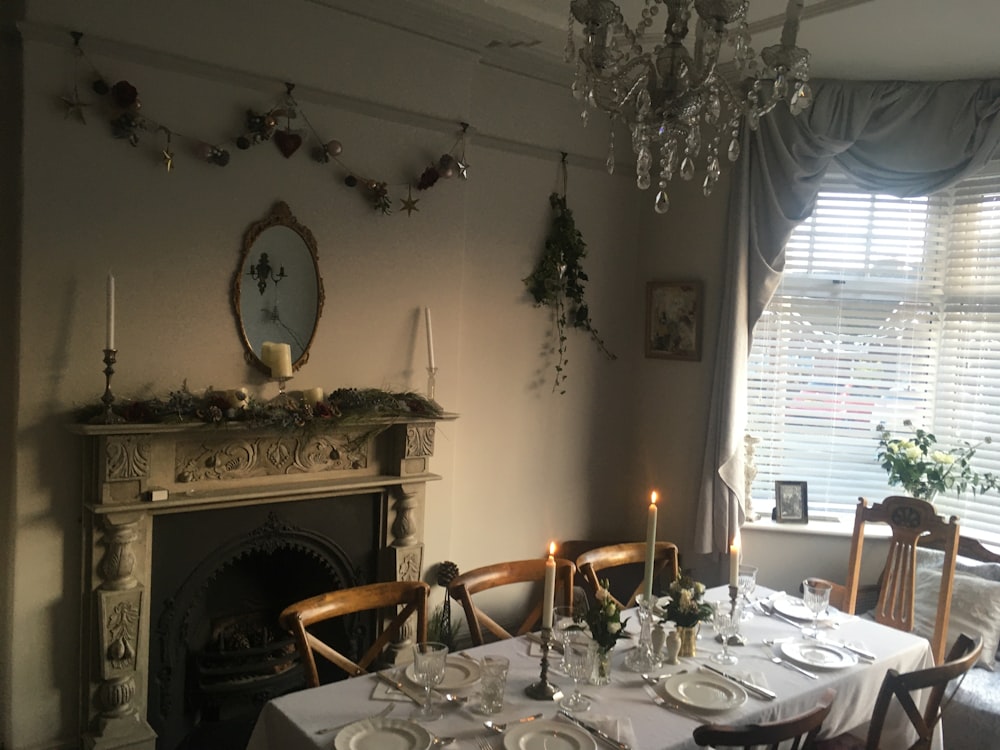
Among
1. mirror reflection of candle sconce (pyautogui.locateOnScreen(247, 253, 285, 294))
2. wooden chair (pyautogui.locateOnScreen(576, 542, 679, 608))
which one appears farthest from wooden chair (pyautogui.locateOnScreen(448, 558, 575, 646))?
mirror reflection of candle sconce (pyautogui.locateOnScreen(247, 253, 285, 294))

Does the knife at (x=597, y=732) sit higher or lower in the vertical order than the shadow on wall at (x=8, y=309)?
lower

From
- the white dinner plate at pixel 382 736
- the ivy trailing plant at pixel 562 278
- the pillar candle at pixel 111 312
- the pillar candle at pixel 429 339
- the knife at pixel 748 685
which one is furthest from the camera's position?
the ivy trailing plant at pixel 562 278

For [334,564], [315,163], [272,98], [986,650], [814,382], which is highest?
[272,98]

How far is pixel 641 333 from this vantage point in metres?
4.25

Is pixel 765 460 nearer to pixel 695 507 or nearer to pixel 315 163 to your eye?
pixel 695 507

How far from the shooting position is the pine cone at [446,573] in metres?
3.41

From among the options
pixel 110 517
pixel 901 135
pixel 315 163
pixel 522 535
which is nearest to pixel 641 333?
pixel 522 535

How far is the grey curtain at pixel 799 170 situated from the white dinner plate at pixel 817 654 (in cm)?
136

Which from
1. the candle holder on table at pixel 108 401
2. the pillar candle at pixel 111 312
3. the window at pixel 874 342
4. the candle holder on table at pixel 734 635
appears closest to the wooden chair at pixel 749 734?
the candle holder on table at pixel 734 635

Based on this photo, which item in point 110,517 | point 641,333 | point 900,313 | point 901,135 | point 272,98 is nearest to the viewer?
point 110,517

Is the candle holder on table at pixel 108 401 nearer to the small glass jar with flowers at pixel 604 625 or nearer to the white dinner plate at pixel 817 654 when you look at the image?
the small glass jar with flowers at pixel 604 625

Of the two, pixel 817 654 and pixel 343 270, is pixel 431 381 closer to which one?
pixel 343 270

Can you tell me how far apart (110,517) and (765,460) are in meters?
2.97

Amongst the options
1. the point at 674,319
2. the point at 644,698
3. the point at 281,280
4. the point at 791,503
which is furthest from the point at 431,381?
the point at 791,503
